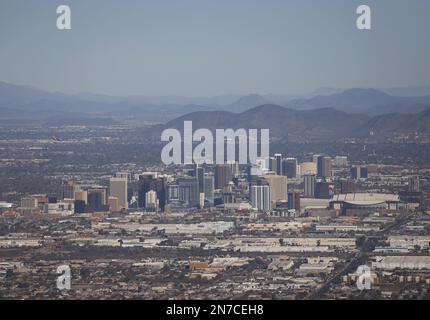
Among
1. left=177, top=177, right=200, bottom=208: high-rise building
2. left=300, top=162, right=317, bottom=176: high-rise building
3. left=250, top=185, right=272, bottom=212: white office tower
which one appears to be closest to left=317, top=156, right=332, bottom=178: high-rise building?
left=300, top=162, right=317, bottom=176: high-rise building

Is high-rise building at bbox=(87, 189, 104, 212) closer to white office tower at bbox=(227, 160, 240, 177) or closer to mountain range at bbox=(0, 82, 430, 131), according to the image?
white office tower at bbox=(227, 160, 240, 177)

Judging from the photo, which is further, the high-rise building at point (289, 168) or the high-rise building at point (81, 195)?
the high-rise building at point (289, 168)

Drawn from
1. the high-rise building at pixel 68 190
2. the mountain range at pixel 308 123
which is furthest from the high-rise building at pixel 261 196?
the mountain range at pixel 308 123

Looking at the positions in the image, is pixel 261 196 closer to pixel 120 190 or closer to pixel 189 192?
pixel 189 192

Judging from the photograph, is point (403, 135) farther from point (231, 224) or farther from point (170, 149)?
point (231, 224)

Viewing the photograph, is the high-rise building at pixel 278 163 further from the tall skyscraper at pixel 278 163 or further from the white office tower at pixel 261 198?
the white office tower at pixel 261 198

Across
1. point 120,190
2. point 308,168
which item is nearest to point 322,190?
point 308,168

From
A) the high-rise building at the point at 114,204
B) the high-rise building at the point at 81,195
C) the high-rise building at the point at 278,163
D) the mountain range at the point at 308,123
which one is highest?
the mountain range at the point at 308,123
